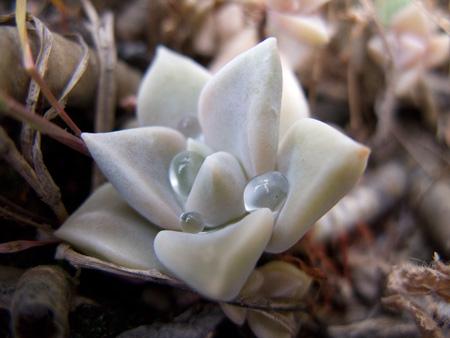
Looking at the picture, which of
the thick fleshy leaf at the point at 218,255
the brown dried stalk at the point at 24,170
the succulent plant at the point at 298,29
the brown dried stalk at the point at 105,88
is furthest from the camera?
the succulent plant at the point at 298,29

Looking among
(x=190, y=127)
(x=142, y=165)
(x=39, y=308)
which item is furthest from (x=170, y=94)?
(x=39, y=308)

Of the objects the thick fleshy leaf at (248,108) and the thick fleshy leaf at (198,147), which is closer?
the thick fleshy leaf at (248,108)

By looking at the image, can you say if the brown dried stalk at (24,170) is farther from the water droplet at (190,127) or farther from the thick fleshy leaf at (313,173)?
the thick fleshy leaf at (313,173)

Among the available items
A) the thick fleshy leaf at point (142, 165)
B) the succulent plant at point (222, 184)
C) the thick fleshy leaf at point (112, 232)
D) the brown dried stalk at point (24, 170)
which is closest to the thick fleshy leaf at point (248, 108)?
the succulent plant at point (222, 184)

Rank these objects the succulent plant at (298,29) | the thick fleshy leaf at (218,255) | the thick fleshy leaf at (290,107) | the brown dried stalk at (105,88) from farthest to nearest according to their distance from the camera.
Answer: the succulent plant at (298,29), the brown dried stalk at (105,88), the thick fleshy leaf at (290,107), the thick fleshy leaf at (218,255)

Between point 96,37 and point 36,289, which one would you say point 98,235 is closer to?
point 36,289

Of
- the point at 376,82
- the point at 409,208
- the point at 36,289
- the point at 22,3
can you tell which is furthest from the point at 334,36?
the point at 36,289

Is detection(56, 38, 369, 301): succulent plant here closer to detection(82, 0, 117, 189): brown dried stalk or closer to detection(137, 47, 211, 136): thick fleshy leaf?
detection(137, 47, 211, 136): thick fleshy leaf
